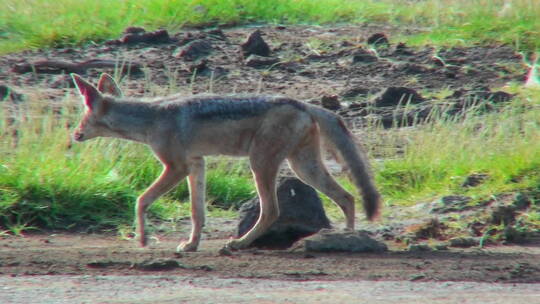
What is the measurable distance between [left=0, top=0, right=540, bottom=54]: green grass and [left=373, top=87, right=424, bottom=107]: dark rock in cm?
302

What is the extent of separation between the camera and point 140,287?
6418mm

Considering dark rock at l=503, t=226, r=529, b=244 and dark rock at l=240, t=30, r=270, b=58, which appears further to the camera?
dark rock at l=240, t=30, r=270, b=58

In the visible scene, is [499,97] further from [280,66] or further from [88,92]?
[88,92]

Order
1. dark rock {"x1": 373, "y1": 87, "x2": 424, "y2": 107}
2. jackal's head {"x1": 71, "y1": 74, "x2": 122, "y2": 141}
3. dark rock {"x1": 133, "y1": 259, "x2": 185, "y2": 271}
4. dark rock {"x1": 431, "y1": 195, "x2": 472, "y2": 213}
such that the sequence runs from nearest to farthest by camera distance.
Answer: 1. dark rock {"x1": 133, "y1": 259, "x2": 185, "y2": 271}
2. jackal's head {"x1": 71, "y1": 74, "x2": 122, "y2": 141}
3. dark rock {"x1": 431, "y1": 195, "x2": 472, "y2": 213}
4. dark rock {"x1": 373, "y1": 87, "x2": 424, "y2": 107}

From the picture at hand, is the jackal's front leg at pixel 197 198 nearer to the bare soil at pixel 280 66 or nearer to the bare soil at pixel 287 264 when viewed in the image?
the bare soil at pixel 287 264

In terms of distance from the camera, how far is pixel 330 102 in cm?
1197

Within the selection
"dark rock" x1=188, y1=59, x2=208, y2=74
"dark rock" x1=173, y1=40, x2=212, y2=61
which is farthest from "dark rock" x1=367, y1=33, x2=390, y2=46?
"dark rock" x1=188, y1=59, x2=208, y2=74

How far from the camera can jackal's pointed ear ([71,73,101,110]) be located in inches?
319

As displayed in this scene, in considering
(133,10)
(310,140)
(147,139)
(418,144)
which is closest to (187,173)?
(147,139)

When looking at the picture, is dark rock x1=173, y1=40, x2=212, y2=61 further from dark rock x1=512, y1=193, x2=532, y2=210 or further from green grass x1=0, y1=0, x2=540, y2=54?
dark rock x1=512, y1=193, x2=532, y2=210

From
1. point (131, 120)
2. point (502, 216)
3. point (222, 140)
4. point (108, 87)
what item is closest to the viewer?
point (222, 140)

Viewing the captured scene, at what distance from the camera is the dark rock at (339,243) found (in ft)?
24.4

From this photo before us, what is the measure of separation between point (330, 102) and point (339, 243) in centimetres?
470

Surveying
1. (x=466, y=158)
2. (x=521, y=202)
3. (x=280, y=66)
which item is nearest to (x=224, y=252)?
(x=521, y=202)
